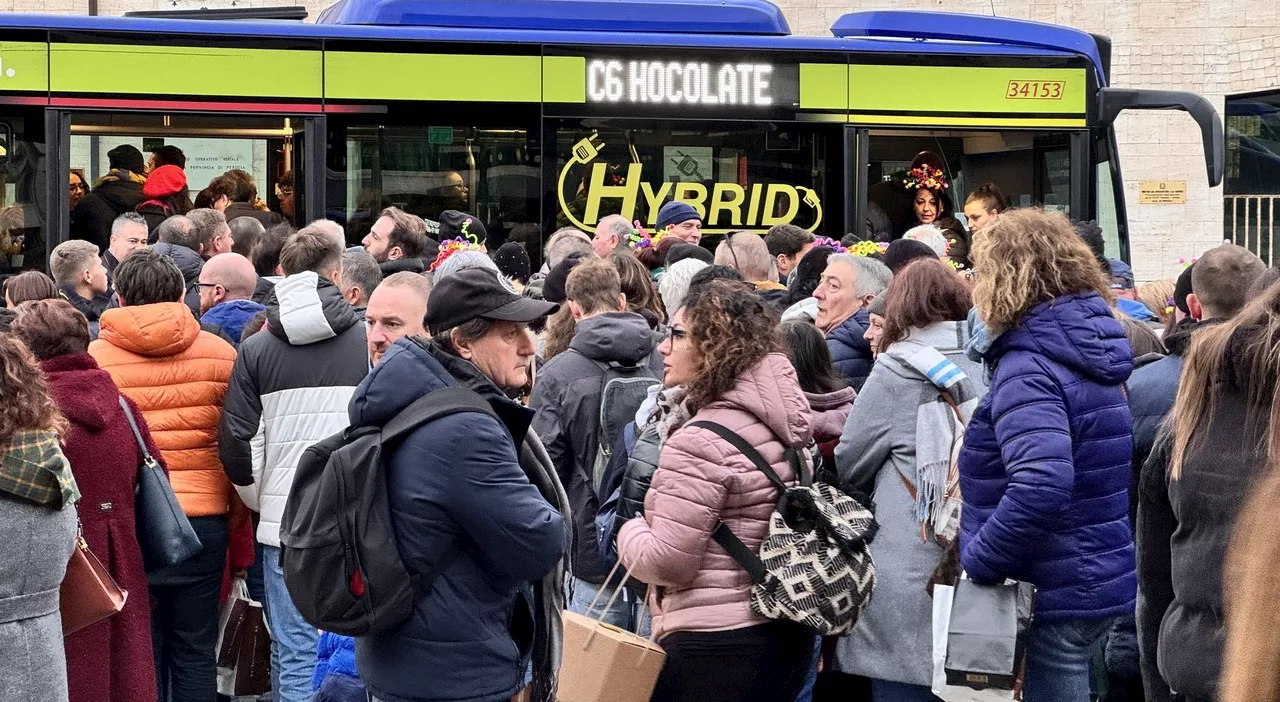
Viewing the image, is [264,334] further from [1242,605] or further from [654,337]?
[1242,605]

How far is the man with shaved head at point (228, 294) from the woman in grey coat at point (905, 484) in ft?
9.74

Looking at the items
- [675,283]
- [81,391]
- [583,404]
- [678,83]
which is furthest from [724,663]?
[678,83]

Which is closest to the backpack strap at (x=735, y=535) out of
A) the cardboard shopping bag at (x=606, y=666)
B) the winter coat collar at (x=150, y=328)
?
the cardboard shopping bag at (x=606, y=666)

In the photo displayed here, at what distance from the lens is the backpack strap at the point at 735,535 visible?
4051 millimetres

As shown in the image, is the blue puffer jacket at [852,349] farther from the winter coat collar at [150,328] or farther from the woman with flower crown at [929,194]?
the woman with flower crown at [929,194]

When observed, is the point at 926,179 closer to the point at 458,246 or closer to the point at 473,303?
the point at 458,246

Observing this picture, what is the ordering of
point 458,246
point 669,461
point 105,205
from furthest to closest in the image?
1. point 105,205
2. point 458,246
3. point 669,461

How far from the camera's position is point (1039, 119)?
11.3 metres

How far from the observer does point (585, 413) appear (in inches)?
211

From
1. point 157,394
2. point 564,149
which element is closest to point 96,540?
point 157,394

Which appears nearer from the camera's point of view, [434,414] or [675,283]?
[434,414]

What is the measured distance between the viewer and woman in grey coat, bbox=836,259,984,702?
443cm

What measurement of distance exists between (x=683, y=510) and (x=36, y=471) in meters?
1.63

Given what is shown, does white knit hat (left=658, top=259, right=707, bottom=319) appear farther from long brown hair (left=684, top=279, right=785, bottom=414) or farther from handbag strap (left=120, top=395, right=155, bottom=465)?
handbag strap (left=120, top=395, right=155, bottom=465)
